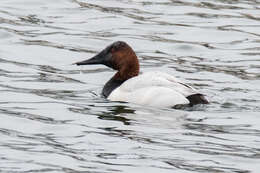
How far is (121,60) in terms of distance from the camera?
12469mm

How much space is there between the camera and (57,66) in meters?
13.8

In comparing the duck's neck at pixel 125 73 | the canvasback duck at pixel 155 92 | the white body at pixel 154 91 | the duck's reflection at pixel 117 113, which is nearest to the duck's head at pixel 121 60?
the duck's neck at pixel 125 73

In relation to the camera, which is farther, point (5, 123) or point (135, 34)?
point (135, 34)

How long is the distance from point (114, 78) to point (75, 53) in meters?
2.43

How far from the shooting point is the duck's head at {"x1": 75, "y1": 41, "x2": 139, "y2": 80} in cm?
1244

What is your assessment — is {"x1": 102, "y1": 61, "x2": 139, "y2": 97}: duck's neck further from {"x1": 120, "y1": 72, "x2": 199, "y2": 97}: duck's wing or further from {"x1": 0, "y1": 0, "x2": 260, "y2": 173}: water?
{"x1": 120, "y1": 72, "x2": 199, "y2": 97}: duck's wing

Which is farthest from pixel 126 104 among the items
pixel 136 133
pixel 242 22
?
pixel 242 22

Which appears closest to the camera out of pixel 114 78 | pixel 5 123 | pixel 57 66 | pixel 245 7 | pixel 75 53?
pixel 5 123

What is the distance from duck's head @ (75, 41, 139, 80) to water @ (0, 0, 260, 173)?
0.40 metres

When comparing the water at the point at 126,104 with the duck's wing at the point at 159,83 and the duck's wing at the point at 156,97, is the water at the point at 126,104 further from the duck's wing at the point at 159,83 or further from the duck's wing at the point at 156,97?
the duck's wing at the point at 159,83

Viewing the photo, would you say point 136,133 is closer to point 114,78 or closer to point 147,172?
point 147,172

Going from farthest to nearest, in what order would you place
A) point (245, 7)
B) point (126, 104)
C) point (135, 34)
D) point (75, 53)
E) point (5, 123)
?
point (245, 7), point (135, 34), point (75, 53), point (126, 104), point (5, 123)

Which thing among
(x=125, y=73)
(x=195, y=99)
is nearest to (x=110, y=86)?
(x=125, y=73)

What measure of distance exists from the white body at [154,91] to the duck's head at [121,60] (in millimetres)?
736
